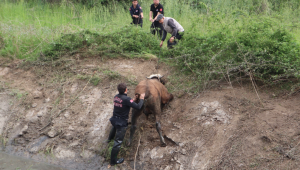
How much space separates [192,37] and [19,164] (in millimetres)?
4737

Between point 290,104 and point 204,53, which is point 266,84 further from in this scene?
point 204,53

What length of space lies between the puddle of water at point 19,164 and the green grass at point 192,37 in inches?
122

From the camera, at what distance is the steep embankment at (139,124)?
4.54 metres

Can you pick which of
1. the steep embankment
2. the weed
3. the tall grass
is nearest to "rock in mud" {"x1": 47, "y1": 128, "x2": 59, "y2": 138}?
the steep embankment

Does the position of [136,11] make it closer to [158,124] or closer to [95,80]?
[95,80]

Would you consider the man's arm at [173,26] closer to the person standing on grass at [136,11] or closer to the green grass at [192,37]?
the green grass at [192,37]

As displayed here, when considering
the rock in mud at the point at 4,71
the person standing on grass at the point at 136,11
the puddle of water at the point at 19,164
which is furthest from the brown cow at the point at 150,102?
the rock in mud at the point at 4,71

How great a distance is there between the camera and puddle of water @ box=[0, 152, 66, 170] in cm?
530

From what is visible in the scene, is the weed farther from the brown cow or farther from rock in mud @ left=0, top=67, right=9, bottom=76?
the brown cow

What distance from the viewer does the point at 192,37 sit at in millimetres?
6438

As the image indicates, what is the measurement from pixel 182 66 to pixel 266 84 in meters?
1.97

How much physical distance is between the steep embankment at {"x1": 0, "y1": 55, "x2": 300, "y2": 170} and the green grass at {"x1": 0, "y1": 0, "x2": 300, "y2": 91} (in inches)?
17.0

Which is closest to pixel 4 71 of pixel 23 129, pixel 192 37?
pixel 23 129

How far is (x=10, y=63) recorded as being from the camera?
803 centimetres
